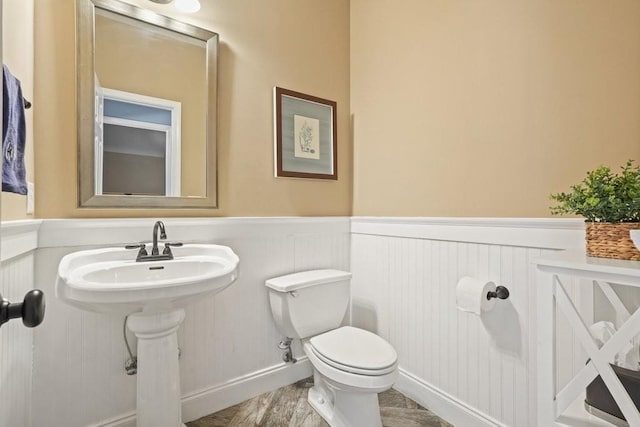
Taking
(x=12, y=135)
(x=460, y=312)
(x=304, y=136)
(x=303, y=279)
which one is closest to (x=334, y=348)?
(x=303, y=279)

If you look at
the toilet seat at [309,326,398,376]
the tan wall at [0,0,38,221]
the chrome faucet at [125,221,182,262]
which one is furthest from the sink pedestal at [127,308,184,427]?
the toilet seat at [309,326,398,376]

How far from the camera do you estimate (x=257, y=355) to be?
1766 millimetres

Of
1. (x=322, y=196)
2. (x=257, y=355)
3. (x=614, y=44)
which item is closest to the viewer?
(x=614, y=44)

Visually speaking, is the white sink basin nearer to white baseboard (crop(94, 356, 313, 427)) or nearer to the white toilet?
the white toilet

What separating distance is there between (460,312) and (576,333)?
747mm

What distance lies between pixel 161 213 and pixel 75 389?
0.79 metres

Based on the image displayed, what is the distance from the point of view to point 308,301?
65.6 inches

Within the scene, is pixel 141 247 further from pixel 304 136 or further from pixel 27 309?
pixel 304 136

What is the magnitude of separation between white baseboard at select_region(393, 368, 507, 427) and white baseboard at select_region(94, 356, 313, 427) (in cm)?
59

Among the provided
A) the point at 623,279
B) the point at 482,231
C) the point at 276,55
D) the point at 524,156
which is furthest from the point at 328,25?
the point at 623,279

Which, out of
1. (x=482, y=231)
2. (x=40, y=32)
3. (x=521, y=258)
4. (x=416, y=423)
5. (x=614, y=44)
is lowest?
(x=416, y=423)

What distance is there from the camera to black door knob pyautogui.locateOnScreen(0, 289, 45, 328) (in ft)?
1.57

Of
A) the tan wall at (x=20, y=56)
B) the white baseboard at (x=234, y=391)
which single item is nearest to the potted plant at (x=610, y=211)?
the white baseboard at (x=234, y=391)

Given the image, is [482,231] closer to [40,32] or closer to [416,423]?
[416,423]
